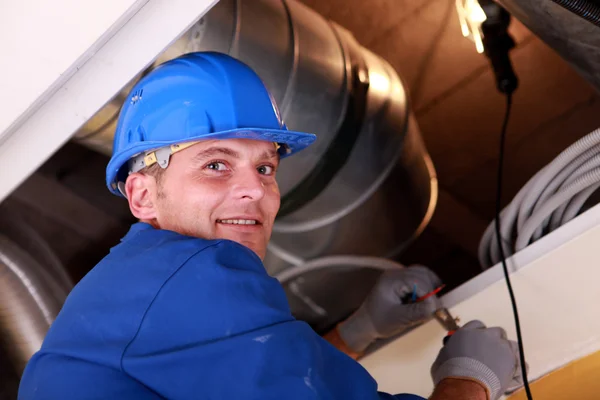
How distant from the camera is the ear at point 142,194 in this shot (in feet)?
4.03

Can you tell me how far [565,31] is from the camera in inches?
57.6

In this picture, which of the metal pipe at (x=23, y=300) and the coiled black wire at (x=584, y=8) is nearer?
the coiled black wire at (x=584, y=8)

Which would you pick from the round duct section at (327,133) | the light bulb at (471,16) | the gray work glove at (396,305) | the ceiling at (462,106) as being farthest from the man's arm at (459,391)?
the ceiling at (462,106)

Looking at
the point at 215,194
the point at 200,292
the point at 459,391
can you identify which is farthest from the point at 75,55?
the point at 459,391

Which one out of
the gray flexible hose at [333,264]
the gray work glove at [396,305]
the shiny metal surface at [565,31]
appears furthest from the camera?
the gray flexible hose at [333,264]

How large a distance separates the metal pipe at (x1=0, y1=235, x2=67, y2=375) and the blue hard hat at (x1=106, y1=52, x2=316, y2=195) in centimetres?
51

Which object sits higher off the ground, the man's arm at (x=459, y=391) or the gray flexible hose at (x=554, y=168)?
the gray flexible hose at (x=554, y=168)

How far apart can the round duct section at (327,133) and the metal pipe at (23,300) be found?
12.0 inches

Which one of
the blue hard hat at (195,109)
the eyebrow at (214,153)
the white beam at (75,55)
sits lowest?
the eyebrow at (214,153)

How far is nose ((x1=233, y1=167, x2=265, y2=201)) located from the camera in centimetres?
118

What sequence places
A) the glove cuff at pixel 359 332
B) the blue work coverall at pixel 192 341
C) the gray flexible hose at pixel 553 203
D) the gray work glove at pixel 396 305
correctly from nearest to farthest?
the blue work coverall at pixel 192 341 < the gray flexible hose at pixel 553 203 < the gray work glove at pixel 396 305 < the glove cuff at pixel 359 332

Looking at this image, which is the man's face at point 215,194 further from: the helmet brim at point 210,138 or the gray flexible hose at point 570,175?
the gray flexible hose at point 570,175

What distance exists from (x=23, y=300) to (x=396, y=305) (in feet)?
2.78

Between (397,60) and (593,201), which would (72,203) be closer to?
(593,201)
